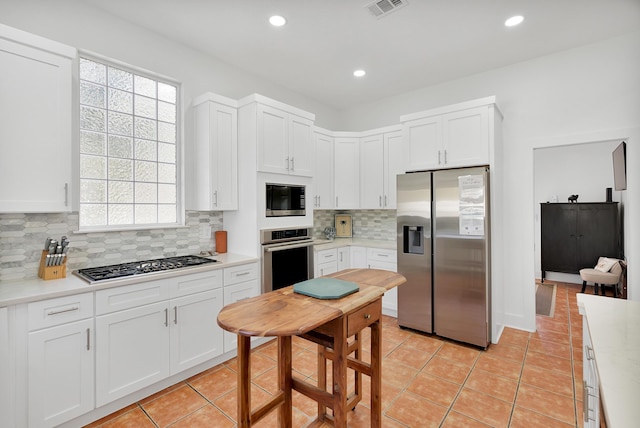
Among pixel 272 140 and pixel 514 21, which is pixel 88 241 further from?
pixel 514 21

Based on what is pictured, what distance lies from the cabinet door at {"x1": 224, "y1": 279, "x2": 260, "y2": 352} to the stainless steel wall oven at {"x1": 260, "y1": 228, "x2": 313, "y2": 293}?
0.12m

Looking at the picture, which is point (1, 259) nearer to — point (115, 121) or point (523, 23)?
point (115, 121)

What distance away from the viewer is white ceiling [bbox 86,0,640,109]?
8.30ft

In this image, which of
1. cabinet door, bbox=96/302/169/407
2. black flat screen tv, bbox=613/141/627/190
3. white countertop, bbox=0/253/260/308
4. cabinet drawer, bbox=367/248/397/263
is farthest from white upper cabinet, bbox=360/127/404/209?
cabinet door, bbox=96/302/169/407

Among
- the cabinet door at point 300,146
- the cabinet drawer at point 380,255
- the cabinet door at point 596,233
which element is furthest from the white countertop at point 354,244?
the cabinet door at point 596,233

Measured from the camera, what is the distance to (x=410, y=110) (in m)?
4.38

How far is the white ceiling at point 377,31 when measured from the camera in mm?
2529

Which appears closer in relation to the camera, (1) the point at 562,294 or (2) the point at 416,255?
(2) the point at 416,255

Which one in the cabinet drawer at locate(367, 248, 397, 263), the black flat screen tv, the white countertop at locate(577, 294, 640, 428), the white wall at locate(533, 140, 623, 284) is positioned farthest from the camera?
the white wall at locate(533, 140, 623, 284)

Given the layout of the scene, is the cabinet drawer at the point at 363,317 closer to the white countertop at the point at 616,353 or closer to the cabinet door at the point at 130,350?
the white countertop at the point at 616,353

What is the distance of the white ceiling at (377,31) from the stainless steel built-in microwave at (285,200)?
1459 mm

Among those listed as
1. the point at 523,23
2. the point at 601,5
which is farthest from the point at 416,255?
the point at 601,5

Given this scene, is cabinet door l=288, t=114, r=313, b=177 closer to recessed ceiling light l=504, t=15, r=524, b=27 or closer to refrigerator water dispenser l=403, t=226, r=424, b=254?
refrigerator water dispenser l=403, t=226, r=424, b=254

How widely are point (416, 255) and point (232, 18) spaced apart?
3.01 meters
